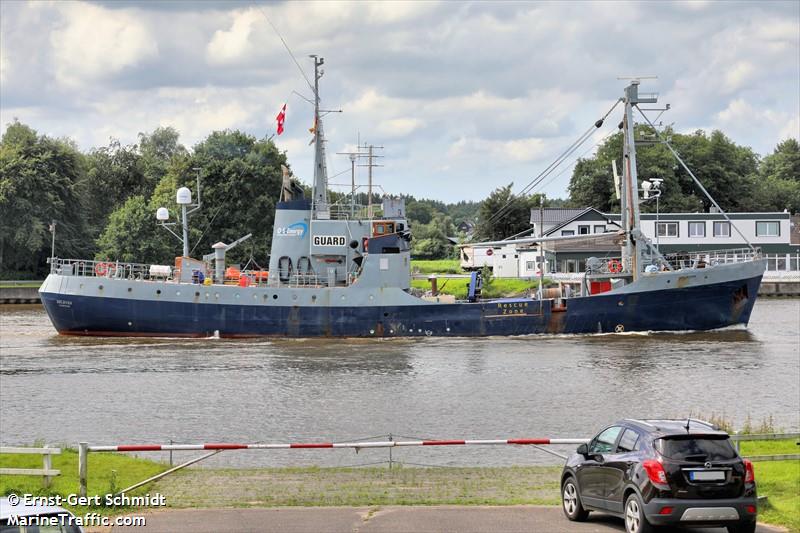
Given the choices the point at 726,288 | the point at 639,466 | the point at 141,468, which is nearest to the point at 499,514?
the point at 639,466

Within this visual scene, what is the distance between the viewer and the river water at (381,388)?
27.8 metres

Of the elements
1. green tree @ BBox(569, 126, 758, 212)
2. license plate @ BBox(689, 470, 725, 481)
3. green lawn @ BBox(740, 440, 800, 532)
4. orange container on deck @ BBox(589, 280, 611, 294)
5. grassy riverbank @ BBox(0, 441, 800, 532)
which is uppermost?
green tree @ BBox(569, 126, 758, 212)

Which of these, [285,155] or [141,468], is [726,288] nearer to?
[141,468]

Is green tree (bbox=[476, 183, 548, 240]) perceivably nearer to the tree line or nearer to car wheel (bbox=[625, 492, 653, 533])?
the tree line

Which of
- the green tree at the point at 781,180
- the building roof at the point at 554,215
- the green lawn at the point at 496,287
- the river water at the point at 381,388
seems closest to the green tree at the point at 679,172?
the green tree at the point at 781,180

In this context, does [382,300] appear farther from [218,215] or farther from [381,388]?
[218,215]

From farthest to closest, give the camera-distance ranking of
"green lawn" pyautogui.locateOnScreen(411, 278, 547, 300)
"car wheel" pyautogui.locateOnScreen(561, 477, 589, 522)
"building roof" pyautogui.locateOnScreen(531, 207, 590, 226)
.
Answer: "building roof" pyautogui.locateOnScreen(531, 207, 590, 226)
"green lawn" pyautogui.locateOnScreen(411, 278, 547, 300)
"car wheel" pyautogui.locateOnScreen(561, 477, 589, 522)

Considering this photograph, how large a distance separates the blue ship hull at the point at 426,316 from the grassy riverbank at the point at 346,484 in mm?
31066

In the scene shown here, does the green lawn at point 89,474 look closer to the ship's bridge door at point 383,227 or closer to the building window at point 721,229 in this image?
the ship's bridge door at point 383,227

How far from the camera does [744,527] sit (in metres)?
12.6

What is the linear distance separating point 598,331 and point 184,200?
937 inches

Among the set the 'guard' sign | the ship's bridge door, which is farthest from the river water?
the ship's bridge door

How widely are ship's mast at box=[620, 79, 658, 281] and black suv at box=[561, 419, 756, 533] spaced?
3820 centimetres

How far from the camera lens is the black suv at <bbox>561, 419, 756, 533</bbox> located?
12.5m
